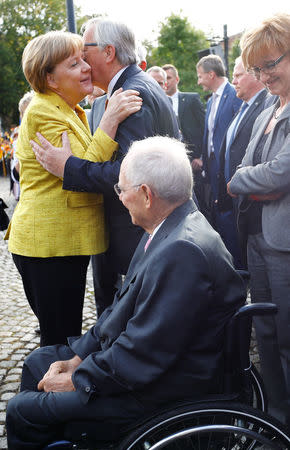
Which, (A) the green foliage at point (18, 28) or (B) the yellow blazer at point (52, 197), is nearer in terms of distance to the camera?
(B) the yellow blazer at point (52, 197)

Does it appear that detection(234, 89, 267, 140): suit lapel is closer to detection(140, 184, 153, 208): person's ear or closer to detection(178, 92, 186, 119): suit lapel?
detection(140, 184, 153, 208): person's ear

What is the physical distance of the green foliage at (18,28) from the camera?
3384 centimetres

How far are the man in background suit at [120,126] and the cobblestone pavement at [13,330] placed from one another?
120 centimetres

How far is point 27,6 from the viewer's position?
A: 1350 inches

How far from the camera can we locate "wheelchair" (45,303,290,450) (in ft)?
5.49

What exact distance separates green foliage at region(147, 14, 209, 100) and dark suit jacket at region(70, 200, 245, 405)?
99.0 feet

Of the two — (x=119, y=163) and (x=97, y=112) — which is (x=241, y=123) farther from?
(x=119, y=163)

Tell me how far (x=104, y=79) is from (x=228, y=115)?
274 centimetres

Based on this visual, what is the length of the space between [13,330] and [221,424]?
3.09m

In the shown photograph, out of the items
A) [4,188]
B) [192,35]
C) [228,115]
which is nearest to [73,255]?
[228,115]

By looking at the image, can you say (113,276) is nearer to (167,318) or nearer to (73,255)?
(73,255)

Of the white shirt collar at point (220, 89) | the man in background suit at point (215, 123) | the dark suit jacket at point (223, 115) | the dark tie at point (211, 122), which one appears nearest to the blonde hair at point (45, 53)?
the man in background suit at point (215, 123)

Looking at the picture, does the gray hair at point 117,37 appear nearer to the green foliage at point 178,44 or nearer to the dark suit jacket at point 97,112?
the dark suit jacket at point 97,112

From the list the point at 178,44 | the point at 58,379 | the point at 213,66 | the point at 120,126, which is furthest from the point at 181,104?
the point at 178,44
